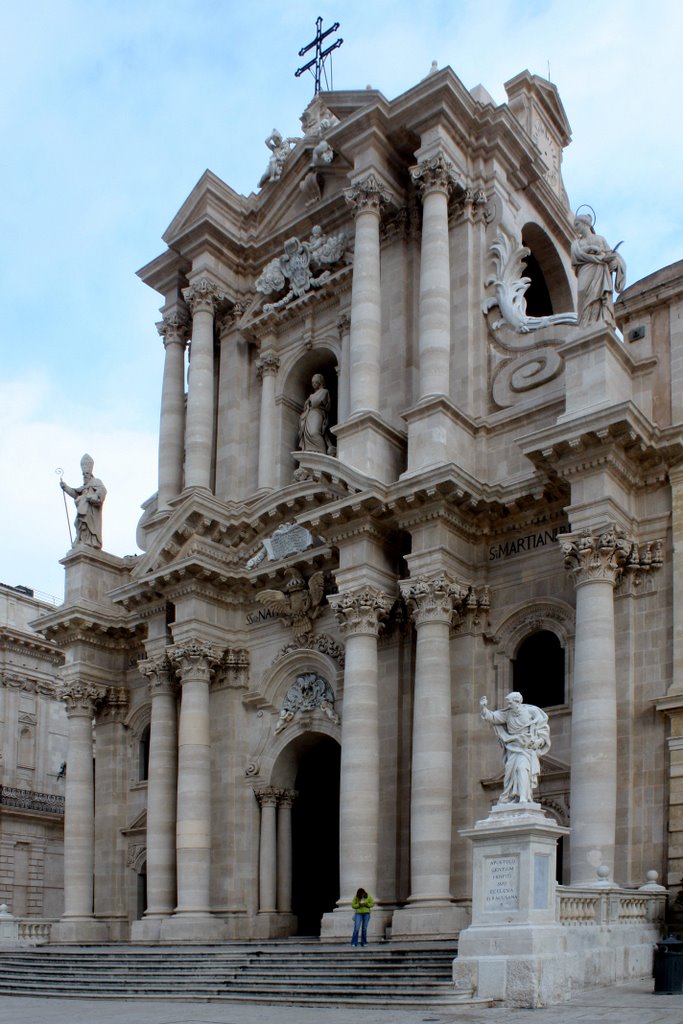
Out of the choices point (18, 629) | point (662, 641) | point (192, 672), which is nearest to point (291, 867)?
point (192, 672)

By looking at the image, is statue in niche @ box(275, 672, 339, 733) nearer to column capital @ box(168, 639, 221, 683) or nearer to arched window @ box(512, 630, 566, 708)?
column capital @ box(168, 639, 221, 683)

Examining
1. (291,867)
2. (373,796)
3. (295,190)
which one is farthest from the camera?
(295,190)

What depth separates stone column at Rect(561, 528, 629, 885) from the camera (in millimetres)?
20656

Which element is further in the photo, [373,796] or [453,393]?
[453,393]

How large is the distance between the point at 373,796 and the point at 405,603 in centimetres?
396

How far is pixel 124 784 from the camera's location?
32.9 meters

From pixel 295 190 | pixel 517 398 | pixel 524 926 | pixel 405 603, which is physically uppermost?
pixel 295 190

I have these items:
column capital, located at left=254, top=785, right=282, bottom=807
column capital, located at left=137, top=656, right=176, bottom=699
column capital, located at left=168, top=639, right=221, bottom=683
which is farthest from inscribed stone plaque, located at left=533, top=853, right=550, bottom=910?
column capital, located at left=137, top=656, right=176, bottom=699

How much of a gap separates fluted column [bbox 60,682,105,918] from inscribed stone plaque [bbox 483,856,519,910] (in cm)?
1681

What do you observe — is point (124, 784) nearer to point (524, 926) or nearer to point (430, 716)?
point (430, 716)

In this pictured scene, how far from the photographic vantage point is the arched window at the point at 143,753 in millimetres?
32812

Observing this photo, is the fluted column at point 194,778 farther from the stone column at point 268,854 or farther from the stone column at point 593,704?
the stone column at point 593,704

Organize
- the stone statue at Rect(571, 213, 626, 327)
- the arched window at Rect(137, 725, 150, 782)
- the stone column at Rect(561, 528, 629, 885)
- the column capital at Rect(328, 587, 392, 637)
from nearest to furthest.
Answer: the stone column at Rect(561, 528, 629, 885) < the stone statue at Rect(571, 213, 626, 327) < the column capital at Rect(328, 587, 392, 637) < the arched window at Rect(137, 725, 150, 782)

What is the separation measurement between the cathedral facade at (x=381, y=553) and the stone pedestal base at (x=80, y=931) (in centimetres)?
13
